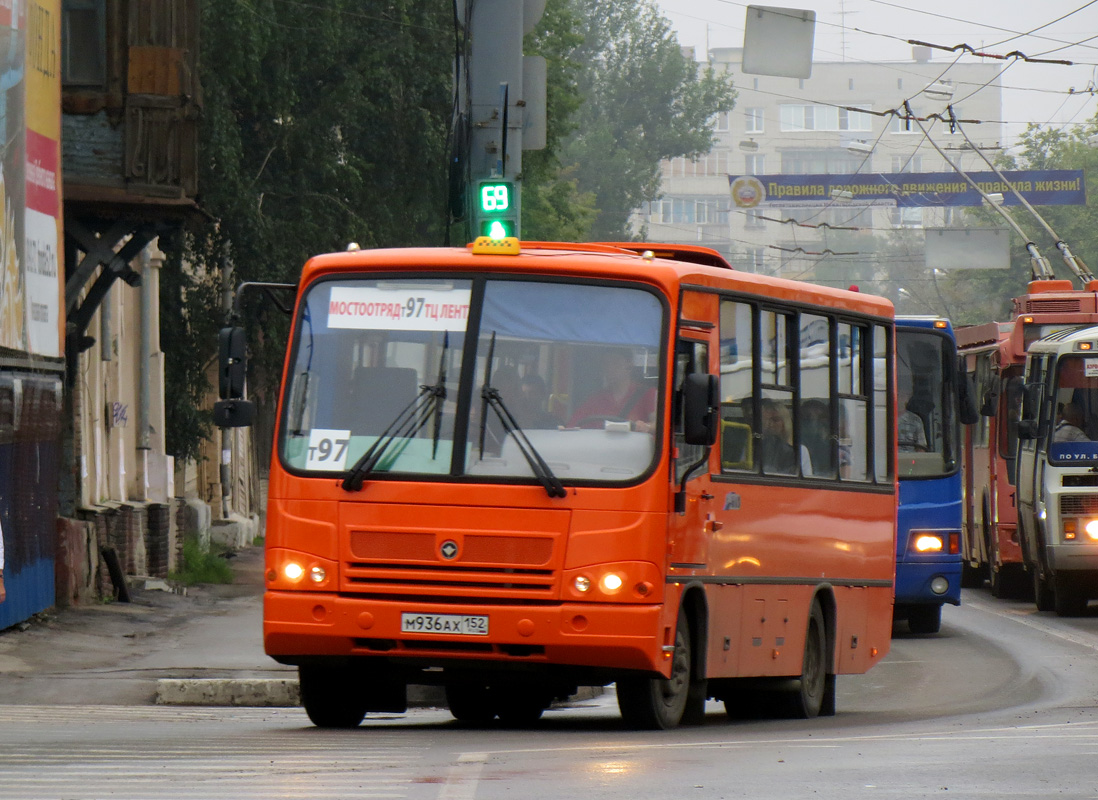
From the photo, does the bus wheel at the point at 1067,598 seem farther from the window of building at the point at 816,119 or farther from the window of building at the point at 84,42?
the window of building at the point at 816,119

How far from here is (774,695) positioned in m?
13.3

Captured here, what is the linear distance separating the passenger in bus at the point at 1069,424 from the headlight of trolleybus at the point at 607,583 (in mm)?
12840

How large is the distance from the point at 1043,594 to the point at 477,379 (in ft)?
47.8

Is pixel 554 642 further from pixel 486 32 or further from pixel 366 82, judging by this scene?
pixel 366 82

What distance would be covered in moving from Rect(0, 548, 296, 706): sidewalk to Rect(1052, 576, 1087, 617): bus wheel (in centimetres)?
846

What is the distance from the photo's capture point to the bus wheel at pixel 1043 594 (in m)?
23.4

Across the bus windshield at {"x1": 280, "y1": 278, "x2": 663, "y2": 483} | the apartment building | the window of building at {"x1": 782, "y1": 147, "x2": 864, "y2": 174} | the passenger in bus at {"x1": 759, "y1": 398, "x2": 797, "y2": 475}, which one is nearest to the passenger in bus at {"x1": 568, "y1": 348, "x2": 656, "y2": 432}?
the bus windshield at {"x1": 280, "y1": 278, "x2": 663, "y2": 483}

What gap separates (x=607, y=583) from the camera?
401 inches

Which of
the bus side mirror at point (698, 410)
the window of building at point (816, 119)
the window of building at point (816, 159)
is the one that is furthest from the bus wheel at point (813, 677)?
the window of building at point (816, 119)

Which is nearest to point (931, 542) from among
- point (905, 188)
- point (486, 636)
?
point (486, 636)

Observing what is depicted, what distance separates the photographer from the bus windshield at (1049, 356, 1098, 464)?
22.0m

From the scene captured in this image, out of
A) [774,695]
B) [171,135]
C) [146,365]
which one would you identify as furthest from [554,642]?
[146,365]

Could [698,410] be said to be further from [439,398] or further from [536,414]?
[439,398]

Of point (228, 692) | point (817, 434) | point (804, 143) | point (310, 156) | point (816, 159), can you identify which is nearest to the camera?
point (817, 434)
